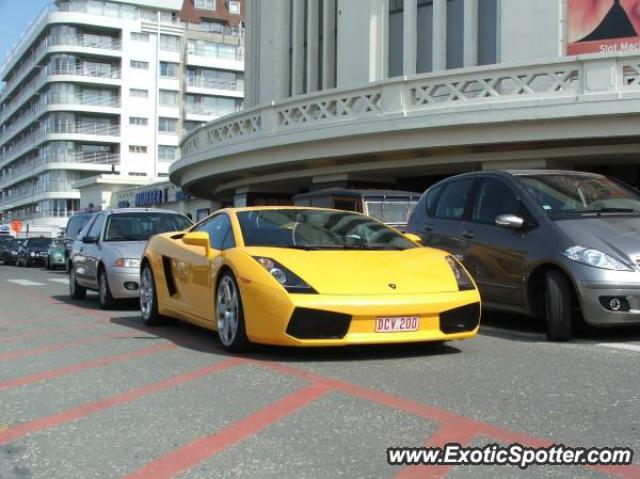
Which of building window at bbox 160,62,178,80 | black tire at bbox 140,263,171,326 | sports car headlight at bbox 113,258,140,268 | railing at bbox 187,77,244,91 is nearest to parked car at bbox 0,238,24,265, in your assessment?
sports car headlight at bbox 113,258,140,268

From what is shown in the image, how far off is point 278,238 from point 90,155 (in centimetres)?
7310

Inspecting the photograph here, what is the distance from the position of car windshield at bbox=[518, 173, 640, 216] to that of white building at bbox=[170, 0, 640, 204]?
7.65 meters

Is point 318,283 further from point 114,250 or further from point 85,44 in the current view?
point 85,44

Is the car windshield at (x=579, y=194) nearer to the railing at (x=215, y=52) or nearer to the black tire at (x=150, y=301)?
the black tire at (x=150, y=301)

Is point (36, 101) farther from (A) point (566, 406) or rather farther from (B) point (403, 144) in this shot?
(A) point (566, 406)

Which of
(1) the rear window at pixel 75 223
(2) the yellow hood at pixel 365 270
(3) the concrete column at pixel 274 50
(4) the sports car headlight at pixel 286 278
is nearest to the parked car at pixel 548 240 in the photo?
(2) the yellow hood at pixel 365 270

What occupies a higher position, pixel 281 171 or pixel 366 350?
pixel 281 171

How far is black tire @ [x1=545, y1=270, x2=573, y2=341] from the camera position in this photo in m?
6.86

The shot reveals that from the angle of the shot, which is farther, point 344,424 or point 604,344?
point 604,344

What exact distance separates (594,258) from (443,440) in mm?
3362

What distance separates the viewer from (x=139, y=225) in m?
12.1

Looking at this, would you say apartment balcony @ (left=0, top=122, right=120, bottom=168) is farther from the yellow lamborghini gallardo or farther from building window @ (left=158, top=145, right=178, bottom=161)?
the yellow lamborghini gallardo

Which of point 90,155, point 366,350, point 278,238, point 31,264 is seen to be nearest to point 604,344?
point 366,350

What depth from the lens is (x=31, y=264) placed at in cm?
3734
